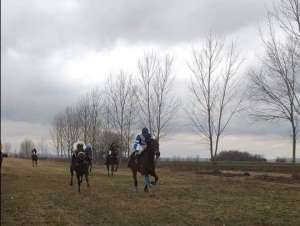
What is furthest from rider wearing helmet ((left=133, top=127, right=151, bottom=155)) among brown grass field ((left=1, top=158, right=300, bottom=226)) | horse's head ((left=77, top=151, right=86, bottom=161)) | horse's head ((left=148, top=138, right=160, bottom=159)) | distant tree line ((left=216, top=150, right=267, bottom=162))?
distant tree line ((left=216, top=150, right=267, bottom=162))

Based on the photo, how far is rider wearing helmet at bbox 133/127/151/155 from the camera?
2102 cm

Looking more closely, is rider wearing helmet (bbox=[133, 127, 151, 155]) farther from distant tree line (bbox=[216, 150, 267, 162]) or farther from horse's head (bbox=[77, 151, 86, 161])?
distant tree line (bbox=[216, 150, 267, 162])

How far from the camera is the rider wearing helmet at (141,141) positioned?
827 inches

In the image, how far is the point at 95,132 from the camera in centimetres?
8225

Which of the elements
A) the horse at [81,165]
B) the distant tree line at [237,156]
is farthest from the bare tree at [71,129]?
the horse at [81,165]

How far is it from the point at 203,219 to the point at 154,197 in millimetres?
5989

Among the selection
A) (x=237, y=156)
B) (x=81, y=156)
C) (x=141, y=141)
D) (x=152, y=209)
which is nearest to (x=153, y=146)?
(x=141, y=141)

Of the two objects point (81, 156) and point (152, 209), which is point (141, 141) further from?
point (152, 209)

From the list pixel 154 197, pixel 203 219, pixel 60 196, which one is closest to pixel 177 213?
pixel 203 219

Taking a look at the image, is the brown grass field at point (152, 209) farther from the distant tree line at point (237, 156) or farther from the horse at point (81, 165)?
the distant tree line at point (237, 156)

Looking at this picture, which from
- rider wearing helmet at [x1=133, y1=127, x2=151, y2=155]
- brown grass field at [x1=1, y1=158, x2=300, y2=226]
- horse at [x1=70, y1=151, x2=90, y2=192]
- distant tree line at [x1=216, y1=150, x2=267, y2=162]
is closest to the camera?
brown grass field at [x1=1, y1=158, x2=300, y2=226]

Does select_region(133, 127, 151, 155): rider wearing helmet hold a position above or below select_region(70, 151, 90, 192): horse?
above

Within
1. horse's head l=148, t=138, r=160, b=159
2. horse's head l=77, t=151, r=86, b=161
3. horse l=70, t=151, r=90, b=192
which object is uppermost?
horse's head l=148, t=138, r=160, b=159

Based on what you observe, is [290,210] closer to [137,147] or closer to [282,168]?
[137,147]
